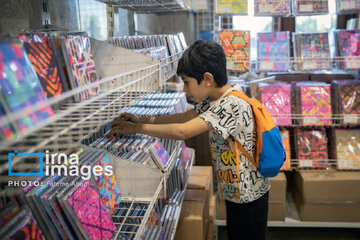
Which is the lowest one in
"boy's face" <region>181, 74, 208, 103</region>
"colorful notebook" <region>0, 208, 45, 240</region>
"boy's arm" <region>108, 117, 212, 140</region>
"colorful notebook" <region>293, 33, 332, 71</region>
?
"colorful notebook" <region>0, 208, 45, 240</region>

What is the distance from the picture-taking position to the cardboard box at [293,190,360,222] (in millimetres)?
2537

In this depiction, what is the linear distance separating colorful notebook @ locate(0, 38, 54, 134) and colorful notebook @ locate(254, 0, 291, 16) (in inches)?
90.8

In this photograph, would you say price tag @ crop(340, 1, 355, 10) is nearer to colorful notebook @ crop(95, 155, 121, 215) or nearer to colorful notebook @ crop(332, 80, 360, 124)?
colorful notebook @ crop(332, 80, 360, 124)

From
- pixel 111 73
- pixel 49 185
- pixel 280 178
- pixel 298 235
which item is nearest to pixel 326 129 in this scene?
pixel 280 178

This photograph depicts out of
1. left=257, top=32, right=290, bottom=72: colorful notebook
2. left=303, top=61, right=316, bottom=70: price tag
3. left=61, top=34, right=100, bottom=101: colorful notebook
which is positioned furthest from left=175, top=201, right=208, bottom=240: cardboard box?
left=303, top=61, right=316, bottom=70: price tag

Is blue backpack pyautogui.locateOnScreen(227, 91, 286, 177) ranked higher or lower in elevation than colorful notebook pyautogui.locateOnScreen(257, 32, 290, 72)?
lower

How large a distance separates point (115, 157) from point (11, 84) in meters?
0.68

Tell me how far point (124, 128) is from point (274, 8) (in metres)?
1.86

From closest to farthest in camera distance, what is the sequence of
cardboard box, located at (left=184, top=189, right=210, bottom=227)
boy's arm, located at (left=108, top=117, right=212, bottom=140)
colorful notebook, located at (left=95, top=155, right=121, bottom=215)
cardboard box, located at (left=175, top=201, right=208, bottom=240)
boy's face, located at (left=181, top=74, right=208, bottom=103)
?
1. colorful notebook, located at (left=95, top=155, right=121, bottom=215)
2. boy's arm, located at (left=108, top=117, right=212, bottom=140)
3. boy's face, located at (left=181, top=74, right=208, bottom=103)
4. cardboard box, located at (left=175, top=201, right=208, bottom=240)
5. cardboard box, located at (left=184, top=189, right=210, bottom=227)

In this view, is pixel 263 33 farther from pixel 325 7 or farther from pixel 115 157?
pixel 115 157

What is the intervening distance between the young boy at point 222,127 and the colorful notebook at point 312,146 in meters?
1.09

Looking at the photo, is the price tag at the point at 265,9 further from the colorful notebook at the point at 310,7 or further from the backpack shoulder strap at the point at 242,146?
the backpack shoulder strap at the point at 242,146

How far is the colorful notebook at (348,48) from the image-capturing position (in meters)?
2.55

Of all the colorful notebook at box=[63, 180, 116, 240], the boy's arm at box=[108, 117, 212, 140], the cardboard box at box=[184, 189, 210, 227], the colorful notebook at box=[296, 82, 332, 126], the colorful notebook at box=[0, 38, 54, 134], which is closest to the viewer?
the colorful notebook at box=[0, 38, 54, 134]
